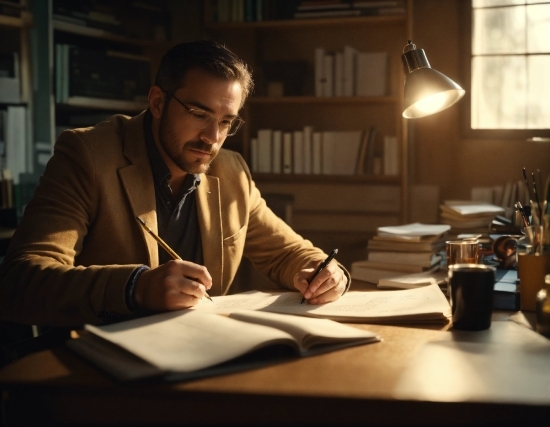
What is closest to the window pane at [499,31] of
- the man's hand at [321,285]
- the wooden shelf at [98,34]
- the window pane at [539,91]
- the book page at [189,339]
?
the window pane at [539,91]

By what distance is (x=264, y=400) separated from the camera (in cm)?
83

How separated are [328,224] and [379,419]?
10.2 feet

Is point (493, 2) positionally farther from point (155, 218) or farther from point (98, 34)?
point (155, 218)

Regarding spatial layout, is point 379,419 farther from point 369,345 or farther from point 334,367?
point 369,345

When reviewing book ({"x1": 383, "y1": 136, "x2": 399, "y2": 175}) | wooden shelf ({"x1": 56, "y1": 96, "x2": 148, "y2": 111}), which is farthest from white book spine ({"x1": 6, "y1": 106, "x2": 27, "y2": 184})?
book ({"x1": 383, "y1": 136, "x2": 399, "y2": 175})

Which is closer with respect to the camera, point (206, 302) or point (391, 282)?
point (206, 302)

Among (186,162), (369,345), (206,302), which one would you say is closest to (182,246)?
(186,162)

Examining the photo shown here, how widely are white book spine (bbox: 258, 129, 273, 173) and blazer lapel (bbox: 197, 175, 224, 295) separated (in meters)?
1.89

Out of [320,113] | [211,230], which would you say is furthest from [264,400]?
[320,113]

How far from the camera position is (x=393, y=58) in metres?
Result: 3.73

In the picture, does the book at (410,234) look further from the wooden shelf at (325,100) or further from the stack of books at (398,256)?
the wooden shelf at (325,100)

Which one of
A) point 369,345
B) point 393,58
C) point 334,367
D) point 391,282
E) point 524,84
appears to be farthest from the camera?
point 393,58

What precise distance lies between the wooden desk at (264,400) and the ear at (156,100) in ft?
3.28

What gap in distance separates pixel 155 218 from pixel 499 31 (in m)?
2.55
